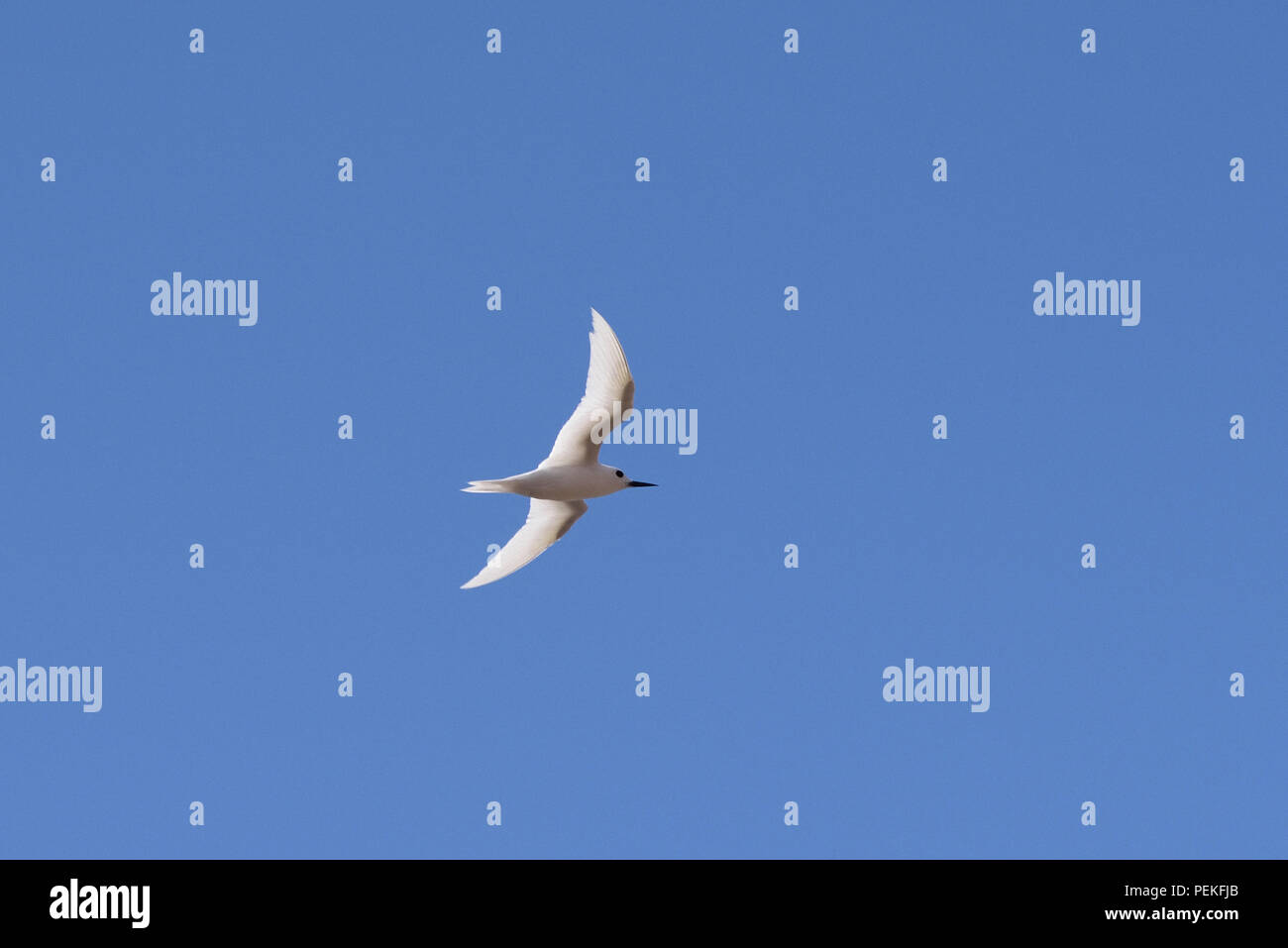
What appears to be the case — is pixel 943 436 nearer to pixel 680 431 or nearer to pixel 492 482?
pixel 680 431

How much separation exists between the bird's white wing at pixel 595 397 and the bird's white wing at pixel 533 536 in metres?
1.93

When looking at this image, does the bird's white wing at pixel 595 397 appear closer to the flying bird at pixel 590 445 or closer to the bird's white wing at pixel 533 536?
the flying bird at pixel 590 445

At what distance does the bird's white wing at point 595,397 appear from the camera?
30.8 metres

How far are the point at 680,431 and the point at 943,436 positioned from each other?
433 inches

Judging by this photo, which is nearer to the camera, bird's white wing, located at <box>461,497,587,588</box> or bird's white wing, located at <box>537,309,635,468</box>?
bird's white wing, located at <box>537,309,635,468</box>

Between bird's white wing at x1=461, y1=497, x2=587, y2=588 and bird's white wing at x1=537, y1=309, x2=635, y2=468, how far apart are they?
193 centimetres

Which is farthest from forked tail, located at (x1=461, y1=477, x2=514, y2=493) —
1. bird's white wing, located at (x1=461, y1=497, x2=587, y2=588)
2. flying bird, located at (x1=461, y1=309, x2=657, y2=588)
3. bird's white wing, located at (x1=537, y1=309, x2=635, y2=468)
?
bird's white wing, located at (x1=461, y1=497, x2=587, y2=588)

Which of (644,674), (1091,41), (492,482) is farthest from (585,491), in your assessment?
(1091,41)

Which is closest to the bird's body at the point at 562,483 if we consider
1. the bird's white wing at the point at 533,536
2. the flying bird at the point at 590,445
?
the flying bird at the point at 590,445

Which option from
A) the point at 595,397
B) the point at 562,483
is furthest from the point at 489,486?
the point at 595,397

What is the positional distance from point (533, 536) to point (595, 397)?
13.1 ft

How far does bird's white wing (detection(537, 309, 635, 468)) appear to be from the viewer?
3083 cm

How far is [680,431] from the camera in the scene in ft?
107

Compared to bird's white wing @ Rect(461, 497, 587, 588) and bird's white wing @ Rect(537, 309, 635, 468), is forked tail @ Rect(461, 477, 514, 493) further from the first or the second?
bird's white wing @ Rect(461, 497, 587, 588)
